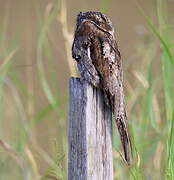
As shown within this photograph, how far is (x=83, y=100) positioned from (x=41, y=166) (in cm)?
311

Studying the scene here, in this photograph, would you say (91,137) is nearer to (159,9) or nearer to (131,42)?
(159,9)

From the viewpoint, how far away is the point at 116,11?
9.12 meters

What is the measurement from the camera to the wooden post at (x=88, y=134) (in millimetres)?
2258

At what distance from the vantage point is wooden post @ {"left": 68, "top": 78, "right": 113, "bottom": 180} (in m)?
2.26

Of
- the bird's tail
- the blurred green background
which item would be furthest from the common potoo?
the blurred green background

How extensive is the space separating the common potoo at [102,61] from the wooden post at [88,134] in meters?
0.03

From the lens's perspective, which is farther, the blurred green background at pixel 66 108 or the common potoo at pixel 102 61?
the blurred green background at pixel 66 108

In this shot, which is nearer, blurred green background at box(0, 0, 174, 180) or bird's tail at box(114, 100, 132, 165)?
bird's tail at box(114, 100, 132, 165)

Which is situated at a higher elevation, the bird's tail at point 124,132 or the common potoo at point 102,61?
the common potoo at point 102,61

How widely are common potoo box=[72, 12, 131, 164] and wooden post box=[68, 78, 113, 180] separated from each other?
32mm

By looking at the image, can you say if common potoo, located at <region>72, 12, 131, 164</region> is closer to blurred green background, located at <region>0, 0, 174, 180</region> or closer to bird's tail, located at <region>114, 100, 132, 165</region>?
bird's tail, located at <region>114, 100, 132, 165</region>

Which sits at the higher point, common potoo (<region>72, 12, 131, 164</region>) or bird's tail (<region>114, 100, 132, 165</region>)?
common potoo (<region>72, 12, 131, 164</region>)

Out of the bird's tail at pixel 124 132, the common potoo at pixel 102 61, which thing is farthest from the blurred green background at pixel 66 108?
the common potoo at pixel 102 61

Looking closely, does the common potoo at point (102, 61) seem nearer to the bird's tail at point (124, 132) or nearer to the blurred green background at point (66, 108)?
the bird's tail at point (124, 132)
